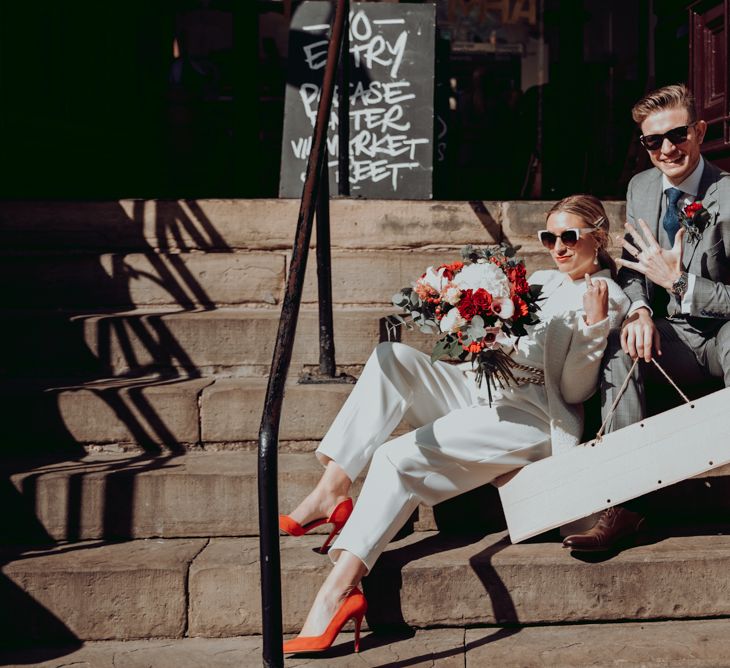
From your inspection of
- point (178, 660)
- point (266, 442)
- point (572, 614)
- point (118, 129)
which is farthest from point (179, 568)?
point (118, 129)

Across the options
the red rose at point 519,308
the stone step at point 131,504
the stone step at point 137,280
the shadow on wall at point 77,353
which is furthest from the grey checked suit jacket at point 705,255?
the shadow on wall at point 77,353

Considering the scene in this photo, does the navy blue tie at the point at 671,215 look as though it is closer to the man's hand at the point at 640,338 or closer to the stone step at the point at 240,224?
the man's hand at the point at 640,338

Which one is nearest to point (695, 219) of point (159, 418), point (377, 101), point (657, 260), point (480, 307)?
point (657, 260)

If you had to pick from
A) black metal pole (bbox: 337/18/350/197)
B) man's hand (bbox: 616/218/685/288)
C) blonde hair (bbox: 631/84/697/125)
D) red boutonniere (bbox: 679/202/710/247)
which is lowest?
man's hand (bbox: 616/218/685/288)

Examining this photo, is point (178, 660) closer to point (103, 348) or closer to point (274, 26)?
point (103, 348)

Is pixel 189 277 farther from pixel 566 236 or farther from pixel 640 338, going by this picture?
pixel 640 338

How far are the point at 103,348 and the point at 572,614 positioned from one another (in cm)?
239

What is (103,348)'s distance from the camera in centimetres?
391

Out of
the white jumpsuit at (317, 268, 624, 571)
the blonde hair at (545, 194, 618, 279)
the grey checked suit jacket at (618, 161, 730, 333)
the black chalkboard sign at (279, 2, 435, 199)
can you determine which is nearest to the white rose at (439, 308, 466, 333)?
the white jumpsuit at (317, 268, 624, 571)

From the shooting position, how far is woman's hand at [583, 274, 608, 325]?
9.37 feet

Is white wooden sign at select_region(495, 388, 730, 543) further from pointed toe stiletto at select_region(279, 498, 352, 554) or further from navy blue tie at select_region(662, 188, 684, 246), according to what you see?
navy blue tie at select_region(662, 188, 684, 246)

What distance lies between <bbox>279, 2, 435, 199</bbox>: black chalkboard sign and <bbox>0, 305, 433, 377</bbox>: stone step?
1.50 m

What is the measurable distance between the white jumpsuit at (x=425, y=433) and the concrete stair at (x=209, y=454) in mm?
174

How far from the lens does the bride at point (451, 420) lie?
284 cm
